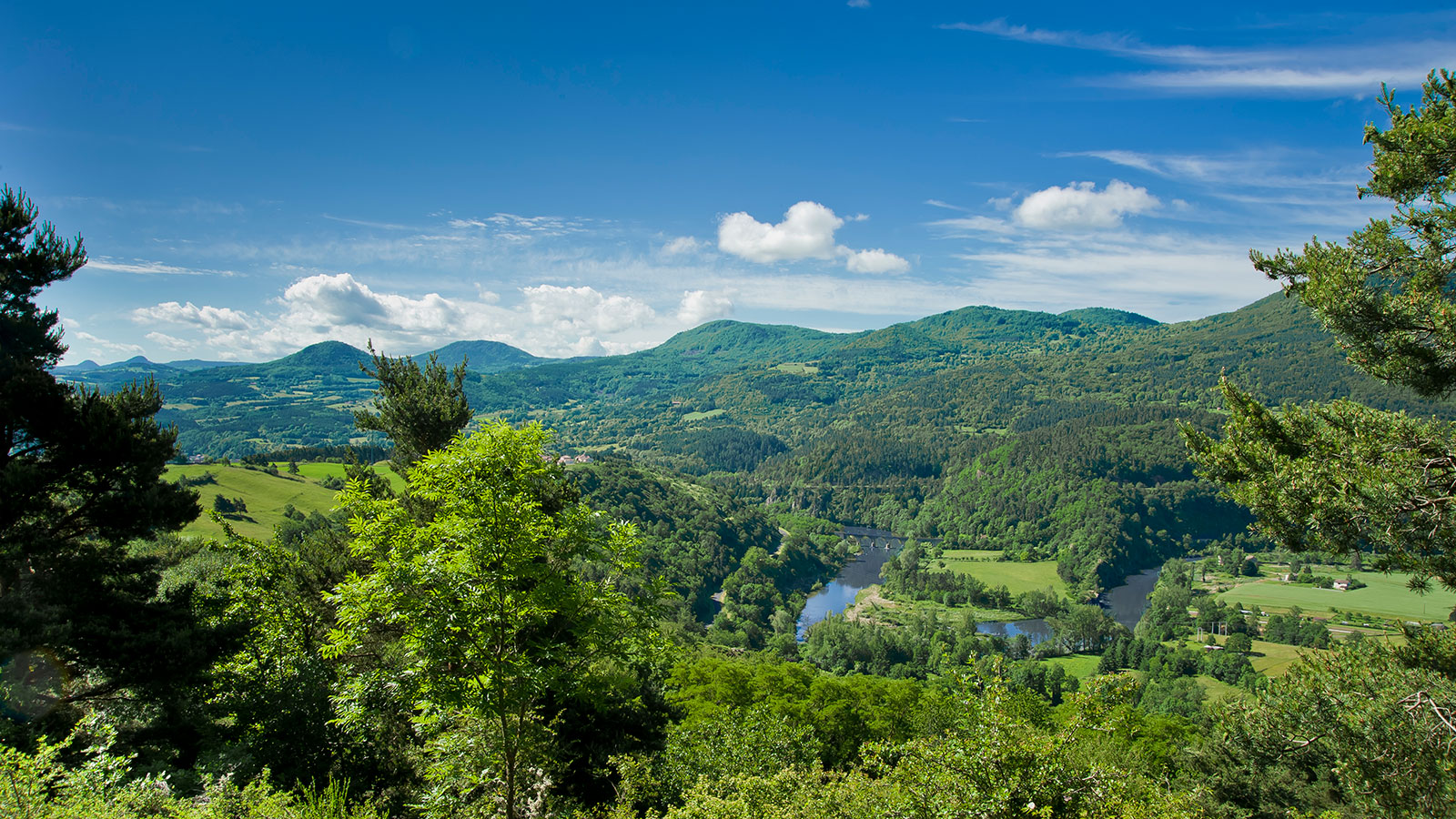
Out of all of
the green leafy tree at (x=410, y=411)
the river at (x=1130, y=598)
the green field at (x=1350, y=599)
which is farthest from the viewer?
the river at (x=1130, y=598)

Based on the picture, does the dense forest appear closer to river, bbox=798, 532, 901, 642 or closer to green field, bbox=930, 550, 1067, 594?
river, bbox=798, 532, 901, 642

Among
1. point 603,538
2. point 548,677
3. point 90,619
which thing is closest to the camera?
point 548,677

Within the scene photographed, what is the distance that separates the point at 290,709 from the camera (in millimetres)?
14219

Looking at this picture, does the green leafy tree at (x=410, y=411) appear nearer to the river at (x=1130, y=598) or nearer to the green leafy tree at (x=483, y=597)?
the green leafy tree at (x=483, y=597)

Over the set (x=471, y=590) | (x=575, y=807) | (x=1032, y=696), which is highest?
(x=471, y=590)

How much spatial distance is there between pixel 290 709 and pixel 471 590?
8.47m

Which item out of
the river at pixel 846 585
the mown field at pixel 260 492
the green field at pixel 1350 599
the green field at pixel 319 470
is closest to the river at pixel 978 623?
the river at pixel 846 585

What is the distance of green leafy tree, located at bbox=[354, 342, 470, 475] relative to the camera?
2217 cm

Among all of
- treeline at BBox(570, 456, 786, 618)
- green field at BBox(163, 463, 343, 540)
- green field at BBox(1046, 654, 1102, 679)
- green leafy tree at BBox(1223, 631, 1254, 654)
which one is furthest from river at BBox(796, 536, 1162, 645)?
green field at BBox(163, 463, 343, 540)

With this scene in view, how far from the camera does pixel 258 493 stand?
8700cm

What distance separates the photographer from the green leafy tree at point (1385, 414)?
29.1 ft

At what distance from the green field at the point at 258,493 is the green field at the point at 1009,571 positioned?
125 metres

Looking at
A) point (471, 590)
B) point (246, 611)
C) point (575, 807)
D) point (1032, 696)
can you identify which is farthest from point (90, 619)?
point (1032, 696)

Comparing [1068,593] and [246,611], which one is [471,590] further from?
[1068,593]
